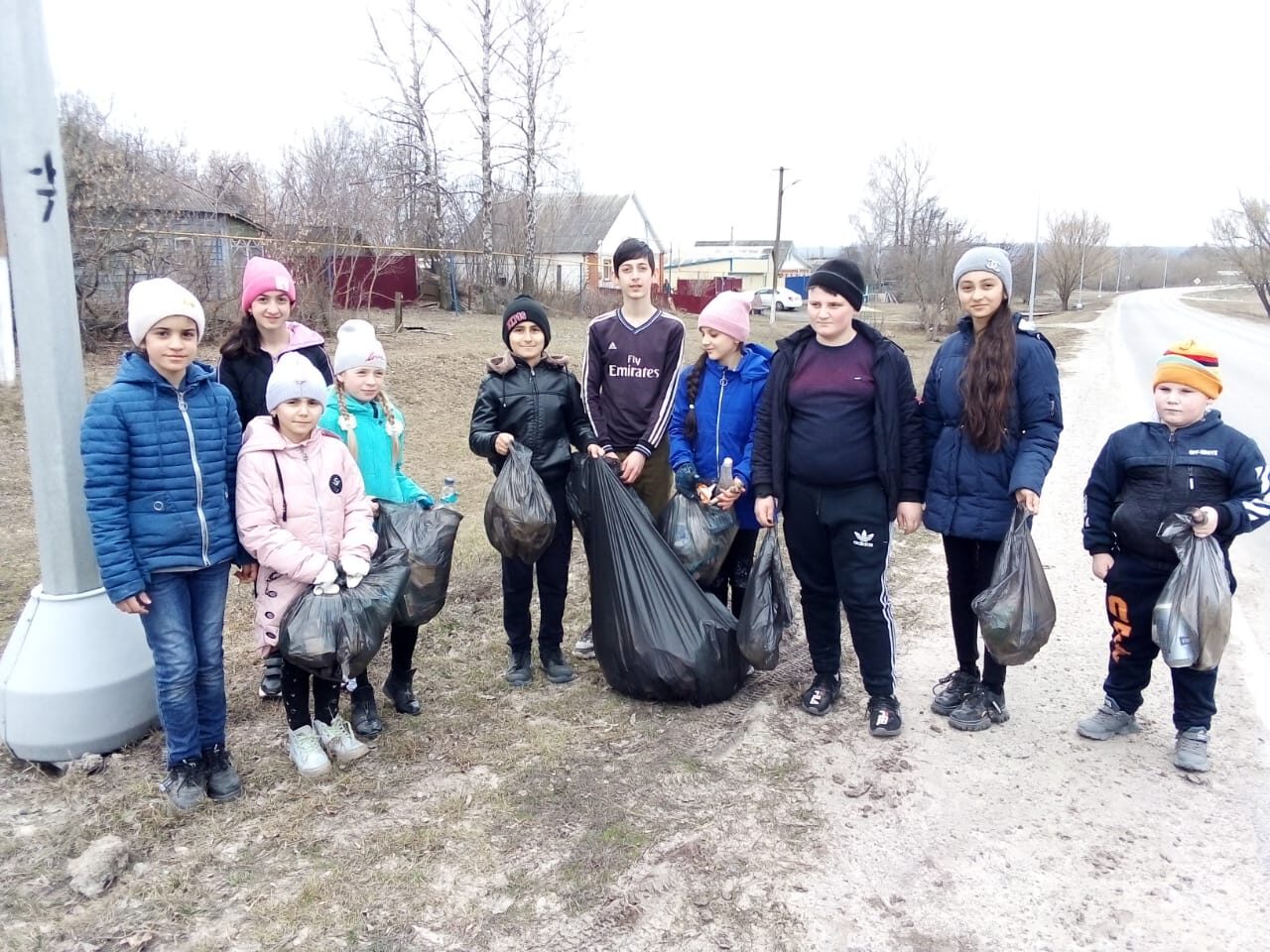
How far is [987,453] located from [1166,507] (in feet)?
2.02

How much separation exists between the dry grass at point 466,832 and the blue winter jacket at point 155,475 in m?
0.80

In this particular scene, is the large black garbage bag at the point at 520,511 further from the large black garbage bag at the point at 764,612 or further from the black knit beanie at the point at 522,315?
the large black garbage bag at the point at 764,612

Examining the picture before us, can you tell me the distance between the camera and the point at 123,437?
2.64m

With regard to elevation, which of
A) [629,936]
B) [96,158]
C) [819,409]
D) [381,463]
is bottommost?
[629,936]

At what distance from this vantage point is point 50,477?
3.14 meters

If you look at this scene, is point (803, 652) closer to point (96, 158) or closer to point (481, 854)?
point (481, 854)

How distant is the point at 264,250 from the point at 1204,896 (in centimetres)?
1318

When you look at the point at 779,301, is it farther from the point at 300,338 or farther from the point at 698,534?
the point at 300,338

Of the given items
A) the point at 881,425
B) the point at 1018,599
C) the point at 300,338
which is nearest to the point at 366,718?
the point at 300,338

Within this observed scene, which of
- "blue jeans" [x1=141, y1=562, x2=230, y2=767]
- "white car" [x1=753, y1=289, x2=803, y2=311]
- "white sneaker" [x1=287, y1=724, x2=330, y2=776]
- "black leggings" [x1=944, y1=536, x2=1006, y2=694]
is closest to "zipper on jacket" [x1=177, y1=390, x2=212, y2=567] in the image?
"blue jeans" [x1=141, y1=562, x2=230, y2=767]

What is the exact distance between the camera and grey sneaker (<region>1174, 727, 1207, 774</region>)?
3.08 m

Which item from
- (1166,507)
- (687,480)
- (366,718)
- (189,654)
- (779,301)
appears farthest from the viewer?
(779,301)

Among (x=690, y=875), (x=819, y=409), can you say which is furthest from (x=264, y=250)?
(x=690, y=875)

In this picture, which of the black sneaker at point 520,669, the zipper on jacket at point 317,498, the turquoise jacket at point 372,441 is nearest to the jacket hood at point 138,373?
the zipper on jacket at point 317,498
